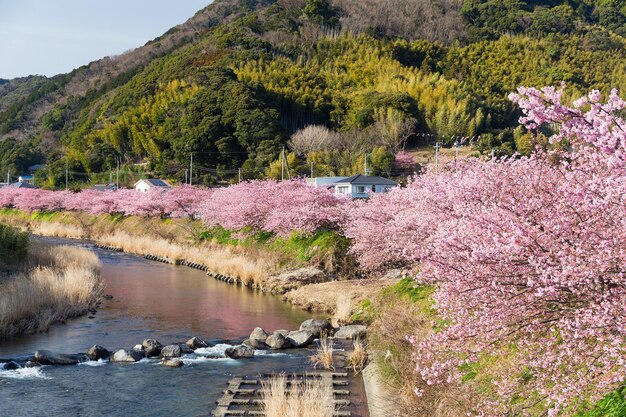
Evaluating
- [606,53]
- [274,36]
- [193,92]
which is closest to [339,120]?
[193,92]

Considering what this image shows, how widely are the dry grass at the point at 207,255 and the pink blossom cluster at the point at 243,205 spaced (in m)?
2.48

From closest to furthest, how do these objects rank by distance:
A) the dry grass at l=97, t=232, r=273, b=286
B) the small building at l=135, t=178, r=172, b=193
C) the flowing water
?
the flowing water, the dry grass at l=97, t=232, r=273, b=286, the small building at l=135, t=178, r=172, b=193

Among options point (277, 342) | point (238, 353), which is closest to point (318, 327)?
point (277, 342)

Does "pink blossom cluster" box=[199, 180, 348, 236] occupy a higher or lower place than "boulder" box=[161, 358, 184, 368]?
higher

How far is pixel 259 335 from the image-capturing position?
18312 mm

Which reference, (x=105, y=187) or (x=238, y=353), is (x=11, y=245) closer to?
(x=238, y=353)

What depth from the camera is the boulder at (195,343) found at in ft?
57.0

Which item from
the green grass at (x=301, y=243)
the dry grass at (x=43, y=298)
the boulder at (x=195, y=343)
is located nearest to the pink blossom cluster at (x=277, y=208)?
the green grass at (x=301, y=243)

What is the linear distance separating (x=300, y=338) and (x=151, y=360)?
15.0 feet

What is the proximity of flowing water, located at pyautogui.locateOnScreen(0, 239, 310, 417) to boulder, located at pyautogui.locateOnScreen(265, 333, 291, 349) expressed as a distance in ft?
1.78

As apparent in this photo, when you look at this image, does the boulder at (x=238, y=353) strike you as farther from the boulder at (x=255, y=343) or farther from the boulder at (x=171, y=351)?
the boulder at (x=171, y=351)

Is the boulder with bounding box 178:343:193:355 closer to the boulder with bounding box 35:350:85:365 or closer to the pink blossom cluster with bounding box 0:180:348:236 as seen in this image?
the boulder with bounding box 35:350:85:365

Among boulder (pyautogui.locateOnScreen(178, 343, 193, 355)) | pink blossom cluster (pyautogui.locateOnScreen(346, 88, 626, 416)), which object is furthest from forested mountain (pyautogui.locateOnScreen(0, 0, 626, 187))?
pink blossom cluster (pyautogui.locateOnScreen(346, 88, 626, 416))

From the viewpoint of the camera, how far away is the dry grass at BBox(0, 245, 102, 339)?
18.5 meters
